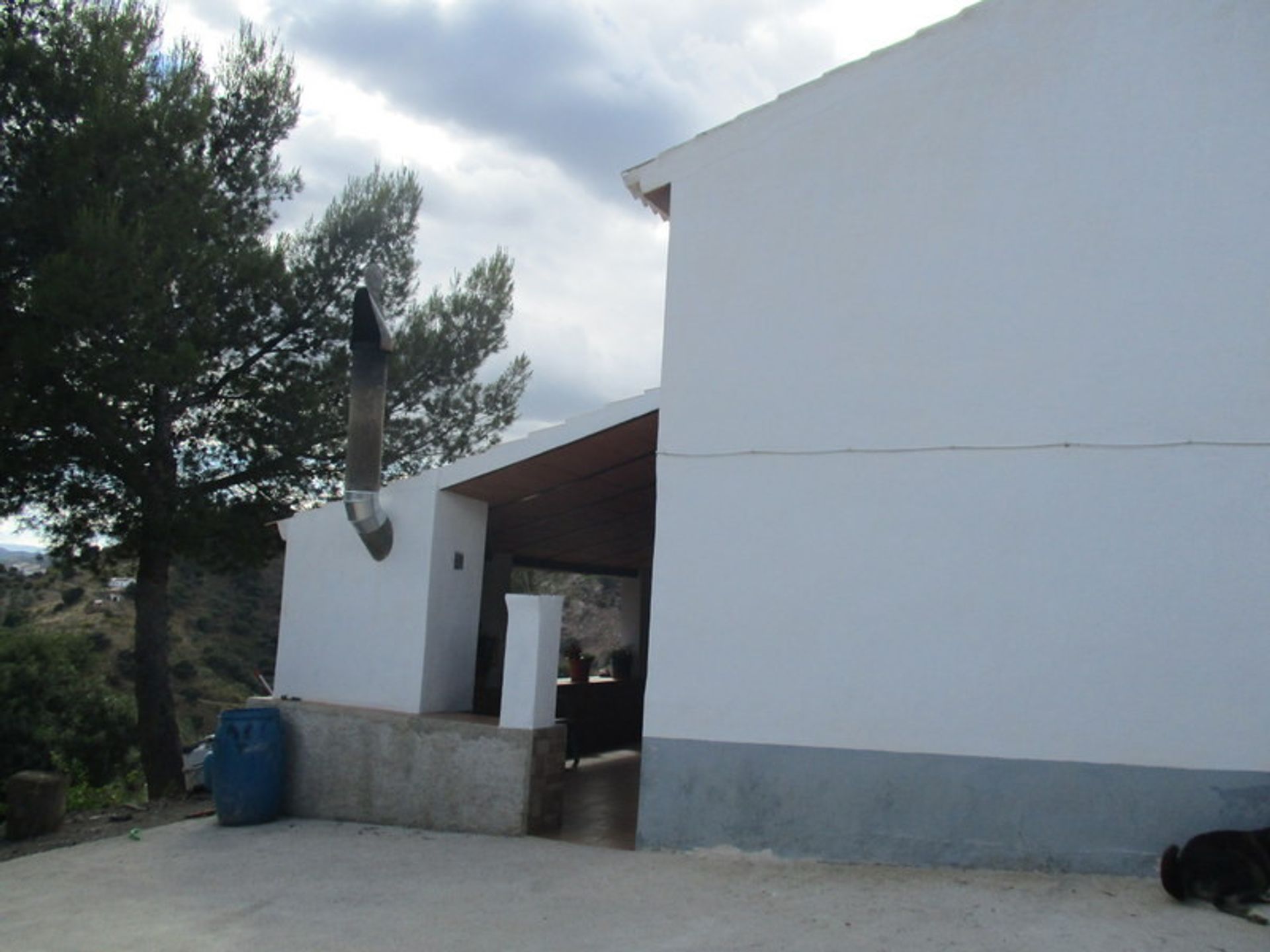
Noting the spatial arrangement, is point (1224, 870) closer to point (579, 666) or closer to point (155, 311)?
point (579, 666)

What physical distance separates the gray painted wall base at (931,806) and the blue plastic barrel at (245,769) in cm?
333

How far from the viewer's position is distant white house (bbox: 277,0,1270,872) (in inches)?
265

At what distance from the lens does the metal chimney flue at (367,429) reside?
9.19 meters


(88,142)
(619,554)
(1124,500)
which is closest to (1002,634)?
(1124,500)

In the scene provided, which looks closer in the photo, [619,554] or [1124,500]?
[1124,500]

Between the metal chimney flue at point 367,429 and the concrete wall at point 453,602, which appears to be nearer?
the metal chimney flue at point 367,429

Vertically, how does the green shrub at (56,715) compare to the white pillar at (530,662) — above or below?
below

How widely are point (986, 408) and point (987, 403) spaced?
0.04 m

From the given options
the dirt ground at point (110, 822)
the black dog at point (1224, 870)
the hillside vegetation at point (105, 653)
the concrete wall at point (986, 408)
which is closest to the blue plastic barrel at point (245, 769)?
the dirt ground at point (110, 822)

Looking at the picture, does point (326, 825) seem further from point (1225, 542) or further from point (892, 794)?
point (1225, 542)

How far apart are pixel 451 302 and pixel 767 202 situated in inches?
428

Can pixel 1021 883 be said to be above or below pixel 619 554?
below

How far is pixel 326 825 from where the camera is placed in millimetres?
8875

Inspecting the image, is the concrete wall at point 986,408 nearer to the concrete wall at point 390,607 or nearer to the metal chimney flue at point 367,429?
the concrete wall at point 390,607
